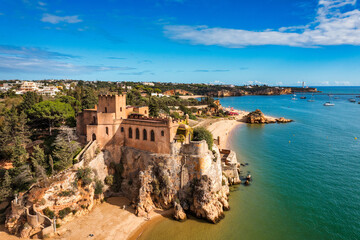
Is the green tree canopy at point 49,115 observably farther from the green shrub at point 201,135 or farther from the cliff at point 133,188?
the green shrub at point 201,135

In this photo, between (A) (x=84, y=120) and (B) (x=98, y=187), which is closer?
(B) (x=98, y=187)

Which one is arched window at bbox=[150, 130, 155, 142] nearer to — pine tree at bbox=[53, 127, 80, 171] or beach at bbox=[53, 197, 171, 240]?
beach at bbox=[53, 197, 171, 240]

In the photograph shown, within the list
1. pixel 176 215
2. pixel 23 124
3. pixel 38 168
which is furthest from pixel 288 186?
pixel 23 124

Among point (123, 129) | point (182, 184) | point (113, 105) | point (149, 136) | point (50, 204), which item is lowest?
point (50, 204)

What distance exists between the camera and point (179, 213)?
24500 mm

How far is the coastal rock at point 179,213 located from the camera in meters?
24.4

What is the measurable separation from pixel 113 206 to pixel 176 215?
8016 millimetres

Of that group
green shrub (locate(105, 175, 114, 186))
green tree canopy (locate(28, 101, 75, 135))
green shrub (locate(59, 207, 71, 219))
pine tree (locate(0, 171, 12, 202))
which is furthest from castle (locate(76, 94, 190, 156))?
pine tree (locate(0, 171, 12, 202))

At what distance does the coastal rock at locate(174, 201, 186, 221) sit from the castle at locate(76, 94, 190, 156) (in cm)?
637

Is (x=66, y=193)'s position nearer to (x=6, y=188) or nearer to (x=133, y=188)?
(x=6, y=188)

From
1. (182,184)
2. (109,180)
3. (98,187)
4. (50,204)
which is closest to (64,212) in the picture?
(50,204)

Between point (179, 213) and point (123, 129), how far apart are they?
1332cm

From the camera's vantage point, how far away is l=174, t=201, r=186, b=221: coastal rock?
24.4m

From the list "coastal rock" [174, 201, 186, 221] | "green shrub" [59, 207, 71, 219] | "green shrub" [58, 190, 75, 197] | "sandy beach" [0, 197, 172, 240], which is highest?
"green shrub" [58, 190, 75, 197]
